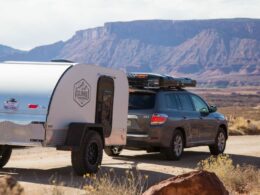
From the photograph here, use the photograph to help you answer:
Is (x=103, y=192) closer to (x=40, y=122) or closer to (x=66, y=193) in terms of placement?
(x=66, y=193)

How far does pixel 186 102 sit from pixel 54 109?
5521 millimetres

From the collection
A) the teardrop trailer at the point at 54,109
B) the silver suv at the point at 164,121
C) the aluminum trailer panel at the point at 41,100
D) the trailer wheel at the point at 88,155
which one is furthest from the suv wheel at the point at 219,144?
the aluminum trailer panel at the point at 41,100

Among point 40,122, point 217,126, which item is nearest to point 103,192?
point 40,122

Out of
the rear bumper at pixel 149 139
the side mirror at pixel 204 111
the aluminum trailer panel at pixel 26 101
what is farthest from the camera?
the side mirror at pixel 204 111

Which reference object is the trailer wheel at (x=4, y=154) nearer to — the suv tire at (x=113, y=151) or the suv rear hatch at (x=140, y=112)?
the suv rear hatch at (x=140, y=112)

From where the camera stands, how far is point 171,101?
14.4 metres

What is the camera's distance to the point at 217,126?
16.4m

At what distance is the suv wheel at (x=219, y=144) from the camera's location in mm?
16500

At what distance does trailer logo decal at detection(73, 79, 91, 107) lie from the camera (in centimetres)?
1069

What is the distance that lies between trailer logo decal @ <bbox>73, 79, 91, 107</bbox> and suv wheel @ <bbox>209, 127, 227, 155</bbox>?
20.6 feet

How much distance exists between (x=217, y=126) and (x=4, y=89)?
24.5 ft

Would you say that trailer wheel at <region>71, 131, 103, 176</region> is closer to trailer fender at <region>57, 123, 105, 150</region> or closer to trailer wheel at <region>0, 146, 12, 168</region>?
trailer fender at <region>57, 123, 105, 150</region>

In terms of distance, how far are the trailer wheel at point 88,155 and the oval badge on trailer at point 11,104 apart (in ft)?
4.13

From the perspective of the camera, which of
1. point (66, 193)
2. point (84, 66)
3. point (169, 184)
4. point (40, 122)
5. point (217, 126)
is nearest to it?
point (169, 184)
